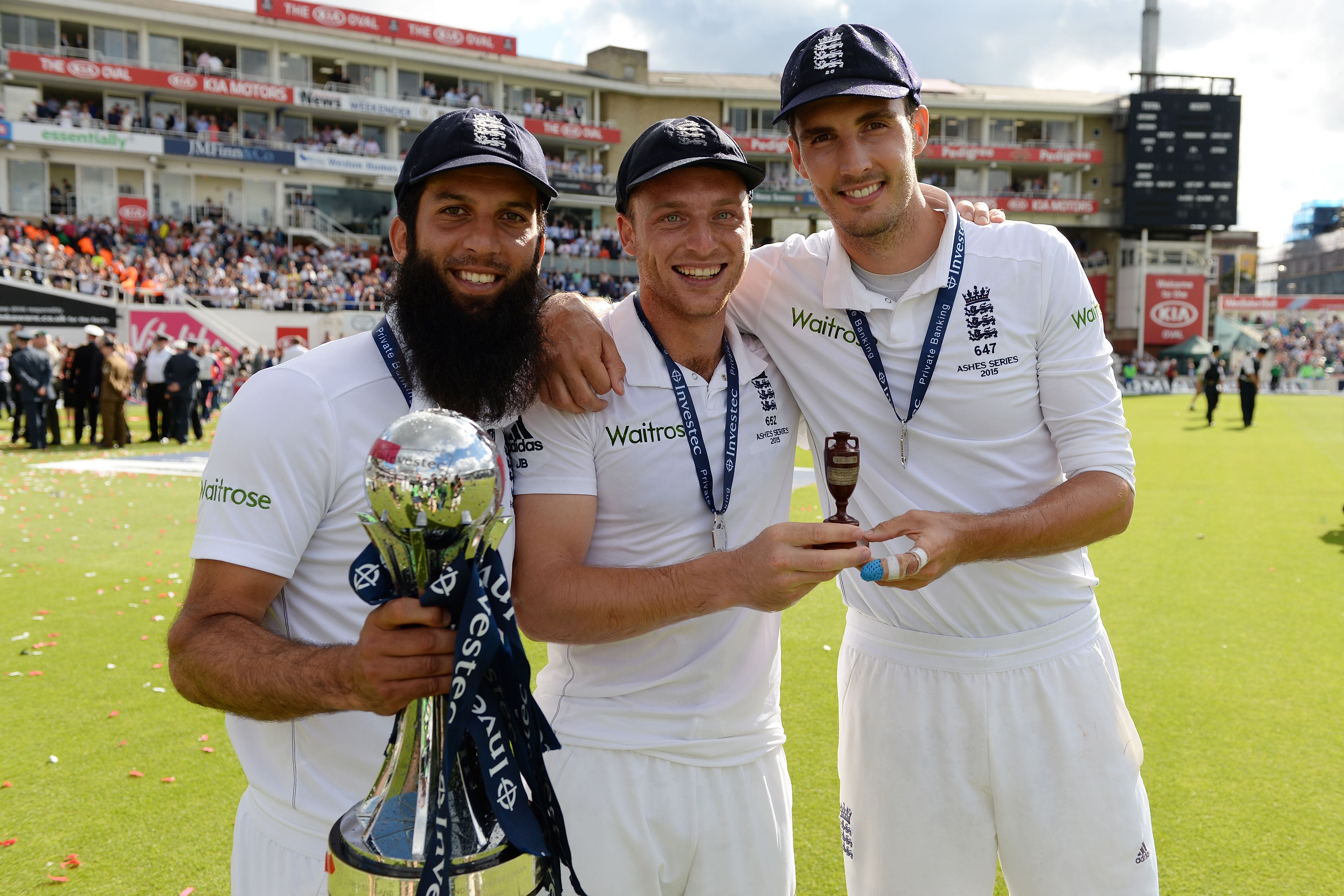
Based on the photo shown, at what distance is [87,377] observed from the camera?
58.4 ft

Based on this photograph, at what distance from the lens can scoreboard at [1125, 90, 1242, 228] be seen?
5253cm

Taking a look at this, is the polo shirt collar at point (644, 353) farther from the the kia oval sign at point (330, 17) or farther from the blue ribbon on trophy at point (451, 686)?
the the kia oval sign at point (330, 17)

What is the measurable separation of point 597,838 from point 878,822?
878mm

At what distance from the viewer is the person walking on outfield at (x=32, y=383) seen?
53.9 feet

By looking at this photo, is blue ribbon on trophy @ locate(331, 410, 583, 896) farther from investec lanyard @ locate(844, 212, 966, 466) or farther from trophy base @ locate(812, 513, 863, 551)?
investec lanyard @ locate(844, 212, 966, 466)

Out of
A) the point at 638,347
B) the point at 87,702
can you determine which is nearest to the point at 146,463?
the point at 87,702

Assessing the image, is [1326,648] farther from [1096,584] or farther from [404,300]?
[404,300]

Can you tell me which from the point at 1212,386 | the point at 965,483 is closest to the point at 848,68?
the point at 965,483

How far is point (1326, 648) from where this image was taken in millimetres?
6523

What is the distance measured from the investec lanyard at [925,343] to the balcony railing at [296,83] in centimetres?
3789

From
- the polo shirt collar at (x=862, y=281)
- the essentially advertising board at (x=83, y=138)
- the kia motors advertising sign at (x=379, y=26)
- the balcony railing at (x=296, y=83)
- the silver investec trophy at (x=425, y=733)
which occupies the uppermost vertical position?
the kia motors advertising sign at (x=379, y=26)

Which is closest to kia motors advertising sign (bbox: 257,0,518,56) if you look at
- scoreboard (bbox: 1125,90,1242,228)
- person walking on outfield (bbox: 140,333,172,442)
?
person walking on outfield (bbox: 140,333,172,442)

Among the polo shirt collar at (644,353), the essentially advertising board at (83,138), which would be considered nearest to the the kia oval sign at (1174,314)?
the essentially advertising board at (83,138)

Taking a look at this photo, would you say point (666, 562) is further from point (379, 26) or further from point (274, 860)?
point (379, 26)
